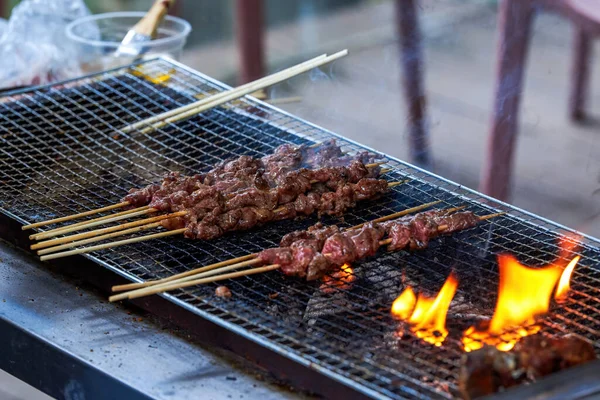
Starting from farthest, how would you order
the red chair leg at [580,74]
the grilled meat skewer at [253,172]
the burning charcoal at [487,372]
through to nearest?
the red chair leg at [580,74]
the grilled meat skewer at [253,172]
the burning charcoal at [487,372]

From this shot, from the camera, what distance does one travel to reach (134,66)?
17.5 ft

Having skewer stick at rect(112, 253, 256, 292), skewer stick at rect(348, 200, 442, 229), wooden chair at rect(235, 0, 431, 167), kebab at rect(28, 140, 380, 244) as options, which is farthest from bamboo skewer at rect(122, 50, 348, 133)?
wooden chair at rect(235, 0, 431, 167)

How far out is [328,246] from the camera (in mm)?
3523

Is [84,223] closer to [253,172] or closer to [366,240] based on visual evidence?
[253,172]

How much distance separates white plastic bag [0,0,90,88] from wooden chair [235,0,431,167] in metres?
3.33

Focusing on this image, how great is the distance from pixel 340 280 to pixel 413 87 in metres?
5.49

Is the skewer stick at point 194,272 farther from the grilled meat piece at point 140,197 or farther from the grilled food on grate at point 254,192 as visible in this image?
the grilled meat piece at point 140,197

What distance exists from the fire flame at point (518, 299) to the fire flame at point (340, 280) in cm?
58

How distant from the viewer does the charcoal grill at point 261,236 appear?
116 inches

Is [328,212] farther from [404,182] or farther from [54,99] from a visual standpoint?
[54,99]

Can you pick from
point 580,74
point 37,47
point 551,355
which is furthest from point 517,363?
point 580,74

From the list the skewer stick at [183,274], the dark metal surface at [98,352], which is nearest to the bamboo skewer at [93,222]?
the dark metal surface at [98,352]

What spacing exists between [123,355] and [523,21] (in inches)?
223

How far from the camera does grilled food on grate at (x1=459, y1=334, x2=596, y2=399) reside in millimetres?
2637
